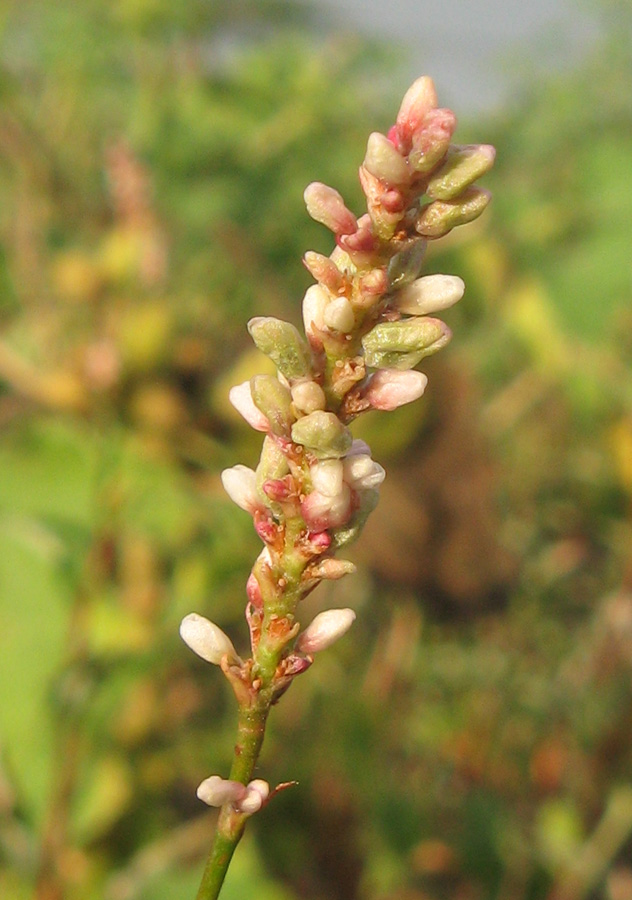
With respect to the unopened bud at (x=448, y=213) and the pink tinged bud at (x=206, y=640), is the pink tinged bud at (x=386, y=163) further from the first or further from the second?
the pink tinged bud at (x=206, y=640)

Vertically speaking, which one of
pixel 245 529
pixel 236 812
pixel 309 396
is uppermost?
pixel 245 529

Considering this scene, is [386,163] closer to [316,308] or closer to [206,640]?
[316,308]

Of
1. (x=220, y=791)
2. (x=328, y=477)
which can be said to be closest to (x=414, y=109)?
(x=328, y=477)

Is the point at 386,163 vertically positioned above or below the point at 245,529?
below

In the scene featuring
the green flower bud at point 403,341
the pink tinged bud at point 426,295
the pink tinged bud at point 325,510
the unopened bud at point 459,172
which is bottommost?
the pink tinged bud at point 325,510

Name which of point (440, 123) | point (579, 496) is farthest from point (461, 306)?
point (440, 123)

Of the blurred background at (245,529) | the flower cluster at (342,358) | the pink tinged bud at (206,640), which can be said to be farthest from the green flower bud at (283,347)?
the blurred background at (245,529)
